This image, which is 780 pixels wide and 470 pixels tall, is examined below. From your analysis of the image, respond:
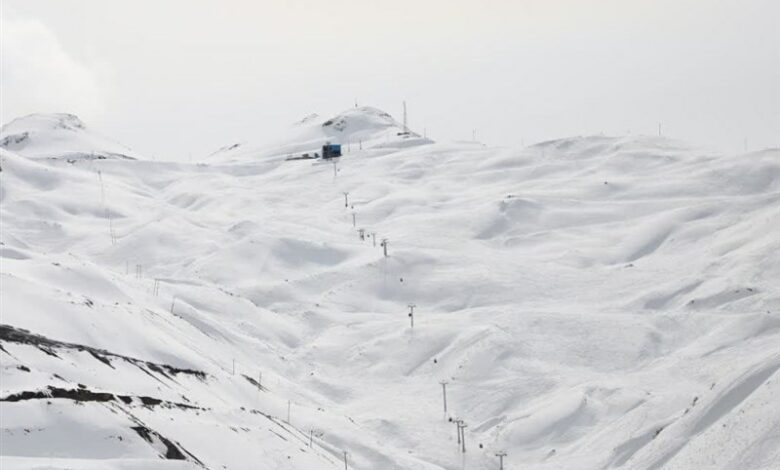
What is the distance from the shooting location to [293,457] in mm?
30484

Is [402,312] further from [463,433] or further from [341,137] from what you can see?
[341,137]

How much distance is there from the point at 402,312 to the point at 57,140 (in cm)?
6876

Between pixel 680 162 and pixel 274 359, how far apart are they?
4419 centimetres

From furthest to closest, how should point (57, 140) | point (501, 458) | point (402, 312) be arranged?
point (57, 140)
point (402, 312)
point (501, 458)

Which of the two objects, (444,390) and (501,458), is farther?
(444,390)

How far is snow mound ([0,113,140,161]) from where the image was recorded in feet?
347

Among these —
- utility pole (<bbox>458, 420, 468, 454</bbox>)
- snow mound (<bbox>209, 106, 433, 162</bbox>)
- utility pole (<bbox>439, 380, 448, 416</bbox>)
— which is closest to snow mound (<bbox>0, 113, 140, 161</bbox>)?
snow mound (<bbox>209, 106, 433, 162</bbox>)

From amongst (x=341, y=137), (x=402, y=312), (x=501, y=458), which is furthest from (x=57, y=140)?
(x=501, y=458)

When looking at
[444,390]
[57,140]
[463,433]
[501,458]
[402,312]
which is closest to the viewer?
[501,458]

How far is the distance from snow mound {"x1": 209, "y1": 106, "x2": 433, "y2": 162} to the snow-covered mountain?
473 inches

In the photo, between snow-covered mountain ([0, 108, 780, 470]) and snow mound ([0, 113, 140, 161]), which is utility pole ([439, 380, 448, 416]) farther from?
snow mound ([0, 113, 140, 161])

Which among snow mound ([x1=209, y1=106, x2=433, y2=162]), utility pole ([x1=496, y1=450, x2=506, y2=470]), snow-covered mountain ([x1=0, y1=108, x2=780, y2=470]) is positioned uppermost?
snow mound ([x1=209, y1=106, x2=433, y2=162])

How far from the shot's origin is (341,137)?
370 ft

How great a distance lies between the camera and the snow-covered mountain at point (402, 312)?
98.0 feet
